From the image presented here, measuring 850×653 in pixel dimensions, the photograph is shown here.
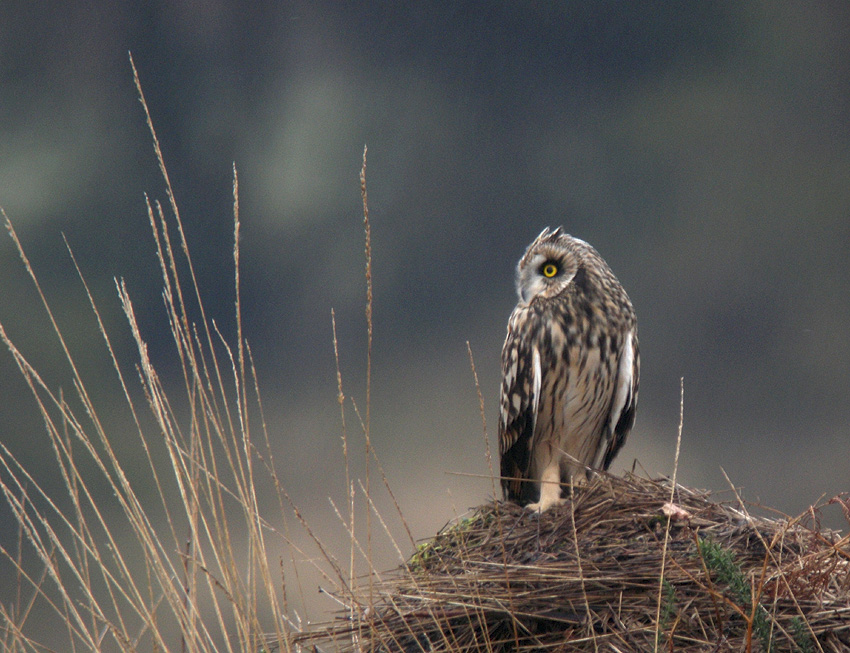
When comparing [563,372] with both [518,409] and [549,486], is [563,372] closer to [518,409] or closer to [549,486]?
[518,409]

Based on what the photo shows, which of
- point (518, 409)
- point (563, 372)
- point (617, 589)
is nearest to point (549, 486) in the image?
point (518, 409)

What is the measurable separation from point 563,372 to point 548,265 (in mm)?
469

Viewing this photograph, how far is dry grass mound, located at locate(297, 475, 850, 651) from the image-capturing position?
2168mm

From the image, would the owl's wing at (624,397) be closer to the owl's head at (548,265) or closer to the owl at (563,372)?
the owl at (563,372)

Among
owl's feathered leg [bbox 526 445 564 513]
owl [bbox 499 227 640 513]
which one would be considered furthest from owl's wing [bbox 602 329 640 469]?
owl's feathered leg [bbox 526 445 564 513]

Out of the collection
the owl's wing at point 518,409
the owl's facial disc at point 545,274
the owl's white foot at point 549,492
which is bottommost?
the owl's white foot at point 549,492

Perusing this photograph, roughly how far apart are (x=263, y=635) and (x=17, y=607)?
2.89 feet

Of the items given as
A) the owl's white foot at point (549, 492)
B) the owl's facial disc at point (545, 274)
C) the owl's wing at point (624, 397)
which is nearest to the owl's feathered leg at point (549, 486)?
the owl's white foot at point (549, 492)

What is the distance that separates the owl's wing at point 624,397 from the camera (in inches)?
123

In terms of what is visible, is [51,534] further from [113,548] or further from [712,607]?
[712,607]

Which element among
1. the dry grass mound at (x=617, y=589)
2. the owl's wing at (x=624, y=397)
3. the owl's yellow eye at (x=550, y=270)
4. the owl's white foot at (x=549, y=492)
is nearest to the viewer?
the dry grass mound at (x=617, y=589)

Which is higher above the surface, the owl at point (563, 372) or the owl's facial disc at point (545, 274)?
the owl's facial disc at point (545, 274)

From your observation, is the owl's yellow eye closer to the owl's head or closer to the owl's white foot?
Result: the owl's head

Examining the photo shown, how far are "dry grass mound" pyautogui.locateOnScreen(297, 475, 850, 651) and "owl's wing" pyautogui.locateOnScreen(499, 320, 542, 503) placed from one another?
44cm
